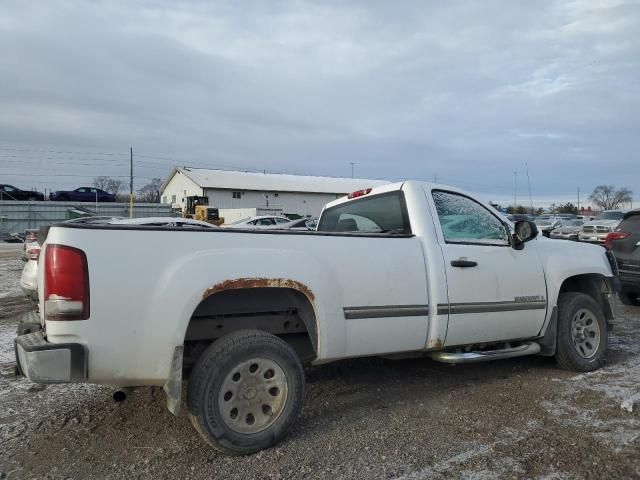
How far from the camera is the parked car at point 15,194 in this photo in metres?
39.6

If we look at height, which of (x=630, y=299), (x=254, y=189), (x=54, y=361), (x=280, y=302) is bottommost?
(x=630, y=299)

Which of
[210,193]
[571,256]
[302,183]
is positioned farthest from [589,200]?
[571,256]

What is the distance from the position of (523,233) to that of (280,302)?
8.15 feet

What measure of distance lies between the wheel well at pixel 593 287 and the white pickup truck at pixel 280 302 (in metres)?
0.39

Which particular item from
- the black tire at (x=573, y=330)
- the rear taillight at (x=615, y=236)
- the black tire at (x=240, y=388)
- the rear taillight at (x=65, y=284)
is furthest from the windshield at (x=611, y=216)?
the rear taillight at (x=65, y=284)

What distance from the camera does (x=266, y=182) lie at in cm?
6294

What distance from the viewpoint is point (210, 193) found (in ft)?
188

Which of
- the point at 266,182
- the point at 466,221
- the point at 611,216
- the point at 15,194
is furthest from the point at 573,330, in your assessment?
the point at 266,182

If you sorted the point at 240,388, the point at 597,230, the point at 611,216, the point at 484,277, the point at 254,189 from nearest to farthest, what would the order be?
the point at 240,388 → the point at 484,277 → the point at 597,230 → the point at 611,216 → the point at 254,189

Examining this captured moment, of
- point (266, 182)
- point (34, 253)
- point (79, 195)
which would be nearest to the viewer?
point (34, 253)

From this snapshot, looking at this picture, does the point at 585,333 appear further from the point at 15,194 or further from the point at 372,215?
the point at 15,194

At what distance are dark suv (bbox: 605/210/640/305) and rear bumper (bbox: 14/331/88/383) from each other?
8790mm

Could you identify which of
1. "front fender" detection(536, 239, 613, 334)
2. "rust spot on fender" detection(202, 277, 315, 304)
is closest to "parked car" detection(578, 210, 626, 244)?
"front fender" detection(536, 239, 613, 334)

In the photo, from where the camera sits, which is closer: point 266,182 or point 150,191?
point 266,182
